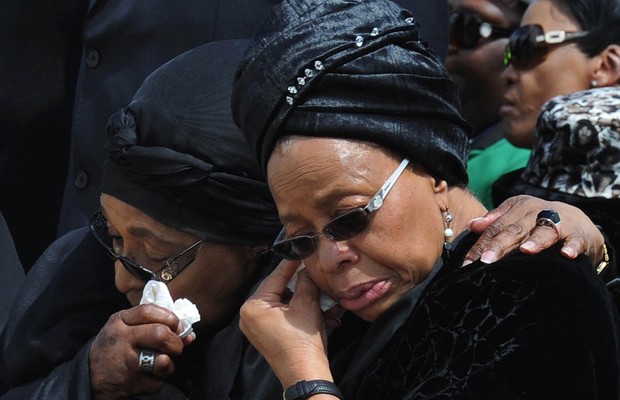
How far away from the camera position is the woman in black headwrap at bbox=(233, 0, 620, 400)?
3049 millimetres

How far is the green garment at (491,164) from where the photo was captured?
17.2ft

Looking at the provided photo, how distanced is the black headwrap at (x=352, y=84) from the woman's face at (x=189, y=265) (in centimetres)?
55

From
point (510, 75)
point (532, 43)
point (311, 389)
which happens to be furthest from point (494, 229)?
point (510, 75)

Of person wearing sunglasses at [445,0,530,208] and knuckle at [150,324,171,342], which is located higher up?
knuckle at [150,324,171,342]

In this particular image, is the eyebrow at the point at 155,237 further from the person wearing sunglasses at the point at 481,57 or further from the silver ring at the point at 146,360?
the person wearing sunglasses at the point at 481,57

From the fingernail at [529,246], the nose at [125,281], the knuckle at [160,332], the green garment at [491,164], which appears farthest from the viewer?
the green garment at [491,164]

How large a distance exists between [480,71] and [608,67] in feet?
3.86

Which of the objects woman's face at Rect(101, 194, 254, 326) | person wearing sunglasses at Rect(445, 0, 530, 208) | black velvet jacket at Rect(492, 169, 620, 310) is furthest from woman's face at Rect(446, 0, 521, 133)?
woman's face at Rect(101, 194, 254, 326)

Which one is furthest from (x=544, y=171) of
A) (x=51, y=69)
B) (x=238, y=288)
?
(x=51, y=69)

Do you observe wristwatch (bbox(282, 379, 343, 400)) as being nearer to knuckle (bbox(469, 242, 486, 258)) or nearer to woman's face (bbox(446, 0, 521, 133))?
knuckle (bbox(469, 242, 486, 258))

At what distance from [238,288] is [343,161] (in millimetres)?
796

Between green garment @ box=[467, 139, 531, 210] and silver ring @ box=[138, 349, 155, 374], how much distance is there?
1.82 meters

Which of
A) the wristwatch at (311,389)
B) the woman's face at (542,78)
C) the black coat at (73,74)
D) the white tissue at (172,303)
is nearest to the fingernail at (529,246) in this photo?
the wristwatch at (311,389)

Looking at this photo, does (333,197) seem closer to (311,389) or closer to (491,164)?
(311,389)
